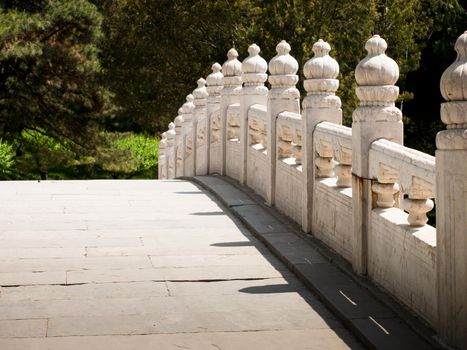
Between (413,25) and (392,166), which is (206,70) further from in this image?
(392,166)

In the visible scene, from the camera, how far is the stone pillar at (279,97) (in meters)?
11.9

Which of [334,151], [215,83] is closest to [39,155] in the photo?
[215,83]

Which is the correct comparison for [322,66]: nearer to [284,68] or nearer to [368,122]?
[284,68]

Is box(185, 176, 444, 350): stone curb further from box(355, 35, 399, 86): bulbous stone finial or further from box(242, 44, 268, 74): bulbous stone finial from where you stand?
box(242, 44, 268, 74): bulbous stone finial

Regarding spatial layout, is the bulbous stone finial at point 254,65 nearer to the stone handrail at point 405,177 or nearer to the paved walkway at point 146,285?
the paved walkway at point 146,285

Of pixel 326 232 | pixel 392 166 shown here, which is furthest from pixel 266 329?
pixel 326 232

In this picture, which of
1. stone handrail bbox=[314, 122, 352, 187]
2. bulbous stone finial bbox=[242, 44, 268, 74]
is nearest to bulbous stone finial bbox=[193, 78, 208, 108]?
bulbous stone finial bbox=[242, 44, 268, 74]

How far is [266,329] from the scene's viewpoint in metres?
6.79

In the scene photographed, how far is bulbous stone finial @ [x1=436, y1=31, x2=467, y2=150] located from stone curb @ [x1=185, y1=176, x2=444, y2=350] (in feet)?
3.79

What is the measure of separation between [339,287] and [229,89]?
8.25 meters

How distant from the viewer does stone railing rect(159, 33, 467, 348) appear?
593cm

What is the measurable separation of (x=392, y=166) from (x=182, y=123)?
15166 mm

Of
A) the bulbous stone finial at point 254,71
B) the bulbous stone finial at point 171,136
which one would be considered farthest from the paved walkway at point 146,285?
the bulbous stone finial at point 171,136

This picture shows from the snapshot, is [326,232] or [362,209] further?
[326,232]
